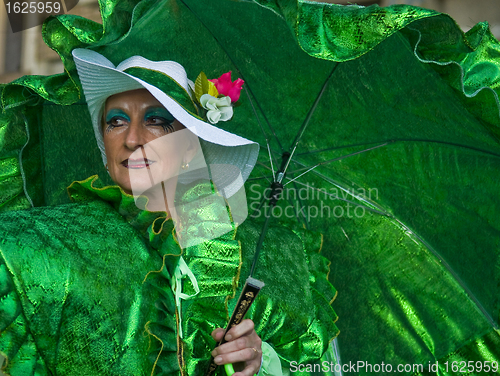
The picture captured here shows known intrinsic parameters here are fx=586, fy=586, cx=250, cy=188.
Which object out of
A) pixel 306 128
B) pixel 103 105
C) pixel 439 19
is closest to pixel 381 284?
pixel 306 128

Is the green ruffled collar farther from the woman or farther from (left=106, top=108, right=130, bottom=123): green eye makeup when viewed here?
(left=106, top=108, right=130, bottom=123): green eye makeup

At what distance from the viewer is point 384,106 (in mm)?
1854

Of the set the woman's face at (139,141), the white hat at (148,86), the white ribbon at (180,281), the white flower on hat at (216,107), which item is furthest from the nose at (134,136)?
the white ribbon at (180,281)

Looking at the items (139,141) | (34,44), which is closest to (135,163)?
(139,141)

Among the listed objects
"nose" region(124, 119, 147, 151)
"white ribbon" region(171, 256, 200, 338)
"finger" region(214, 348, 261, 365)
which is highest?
"nose" region(124, 119, 147, 151)

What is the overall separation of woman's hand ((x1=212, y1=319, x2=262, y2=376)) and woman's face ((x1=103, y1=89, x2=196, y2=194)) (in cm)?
48

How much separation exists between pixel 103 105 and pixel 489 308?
148 centimetres

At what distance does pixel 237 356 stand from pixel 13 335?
549mm

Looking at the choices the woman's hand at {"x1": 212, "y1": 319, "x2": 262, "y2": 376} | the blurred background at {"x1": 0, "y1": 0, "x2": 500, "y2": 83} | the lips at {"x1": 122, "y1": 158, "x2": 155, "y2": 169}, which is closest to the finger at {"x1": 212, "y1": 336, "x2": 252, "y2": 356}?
the woman's hand at {"x1": 212, "y1": 319, "x2": 262, "y2": 376}

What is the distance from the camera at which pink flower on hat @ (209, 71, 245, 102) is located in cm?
180

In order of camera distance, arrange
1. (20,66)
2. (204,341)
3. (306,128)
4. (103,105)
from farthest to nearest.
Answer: (20,66) → (306,128) → (103,105) → (204,341)

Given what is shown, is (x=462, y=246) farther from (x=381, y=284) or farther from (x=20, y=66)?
(x=20, y=66)

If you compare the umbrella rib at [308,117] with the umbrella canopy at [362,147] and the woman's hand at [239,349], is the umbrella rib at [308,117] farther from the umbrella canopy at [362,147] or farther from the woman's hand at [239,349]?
the woman's hand at [239,349]

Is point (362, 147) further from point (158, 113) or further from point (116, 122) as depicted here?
point (116, 122)
